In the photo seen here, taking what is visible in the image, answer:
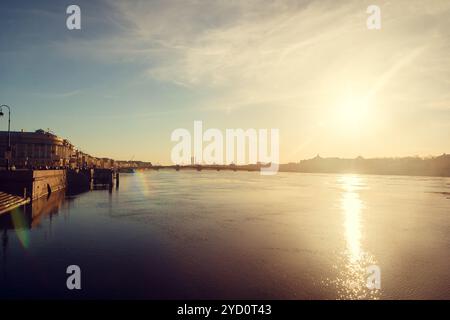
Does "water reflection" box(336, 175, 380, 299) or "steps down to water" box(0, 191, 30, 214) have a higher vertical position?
"steps down to water" box(0, 191, 30, 214)

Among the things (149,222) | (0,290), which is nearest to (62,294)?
(0,290)

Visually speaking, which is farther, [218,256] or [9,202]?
[9,202]

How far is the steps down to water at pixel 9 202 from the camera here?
42309 millimetres

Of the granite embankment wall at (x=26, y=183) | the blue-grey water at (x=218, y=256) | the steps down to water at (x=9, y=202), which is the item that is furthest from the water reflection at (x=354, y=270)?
the granite embankment wall at (x=26, y=183)

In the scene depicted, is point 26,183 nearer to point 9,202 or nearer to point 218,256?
point 9,202

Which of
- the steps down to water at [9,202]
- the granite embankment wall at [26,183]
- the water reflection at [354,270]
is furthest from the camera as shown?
the granite embankment wall at [26,183]

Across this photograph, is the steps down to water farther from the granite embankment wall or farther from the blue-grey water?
the granite embankment wall

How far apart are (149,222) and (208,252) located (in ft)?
55.5

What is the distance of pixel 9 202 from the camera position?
148 ft

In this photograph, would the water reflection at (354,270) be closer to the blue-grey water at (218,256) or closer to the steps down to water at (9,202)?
the blue-grey water at (218,256)

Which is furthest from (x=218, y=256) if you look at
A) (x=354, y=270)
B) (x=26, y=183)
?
(x=26, y=183)

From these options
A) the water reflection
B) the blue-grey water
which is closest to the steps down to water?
the blue-grey water

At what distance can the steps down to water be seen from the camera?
42309 millimetres
